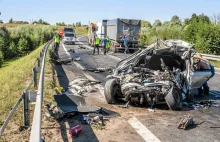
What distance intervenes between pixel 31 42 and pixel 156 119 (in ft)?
147

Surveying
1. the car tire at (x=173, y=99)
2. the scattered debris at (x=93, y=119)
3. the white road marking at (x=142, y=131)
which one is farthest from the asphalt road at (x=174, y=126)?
the scattered debris at (x=93, y=119)

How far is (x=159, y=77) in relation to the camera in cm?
837

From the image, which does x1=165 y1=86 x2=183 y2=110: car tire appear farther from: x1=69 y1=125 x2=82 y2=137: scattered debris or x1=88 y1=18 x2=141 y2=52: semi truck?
x1=88 y1=18 x2=141 y2=52: semi truck

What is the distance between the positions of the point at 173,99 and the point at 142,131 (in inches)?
80.7

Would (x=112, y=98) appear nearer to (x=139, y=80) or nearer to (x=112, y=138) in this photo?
(x=139, y=80)

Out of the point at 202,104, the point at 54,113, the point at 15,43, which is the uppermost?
the point at 54,113

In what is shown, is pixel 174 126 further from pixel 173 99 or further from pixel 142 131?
pixel 173 99

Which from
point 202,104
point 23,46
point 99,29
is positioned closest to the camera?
point 202,104

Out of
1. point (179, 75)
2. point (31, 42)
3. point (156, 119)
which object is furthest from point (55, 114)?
point (31, 42)

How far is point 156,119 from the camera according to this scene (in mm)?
7051

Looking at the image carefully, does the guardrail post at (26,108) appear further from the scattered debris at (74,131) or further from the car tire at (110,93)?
the car tire at (110,93)

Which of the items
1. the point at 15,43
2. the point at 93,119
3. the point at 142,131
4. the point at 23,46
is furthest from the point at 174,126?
the point at 15,43

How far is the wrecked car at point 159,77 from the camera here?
8031mm

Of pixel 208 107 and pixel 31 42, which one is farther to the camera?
pixel 31 42
